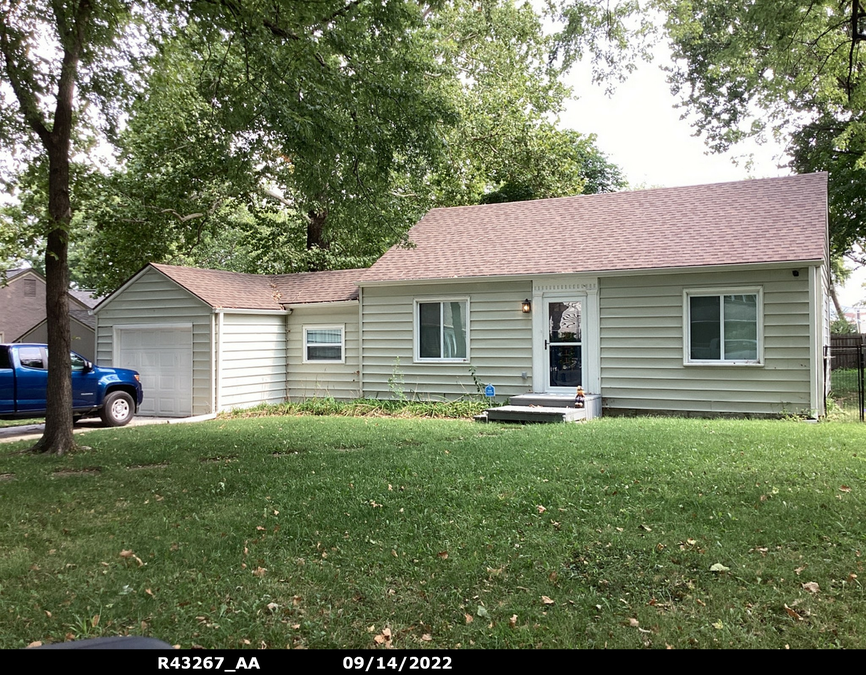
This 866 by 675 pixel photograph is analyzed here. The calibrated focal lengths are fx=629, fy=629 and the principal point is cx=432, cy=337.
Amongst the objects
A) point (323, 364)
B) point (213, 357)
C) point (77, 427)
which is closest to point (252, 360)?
point (213, 357)

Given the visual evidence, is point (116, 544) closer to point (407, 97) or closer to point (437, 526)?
point (437, 526)

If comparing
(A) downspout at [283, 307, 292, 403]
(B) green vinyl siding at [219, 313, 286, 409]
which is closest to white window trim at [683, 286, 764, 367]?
(A) downspout at [283, 307, 292, 403]

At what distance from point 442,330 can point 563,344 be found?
2.97m

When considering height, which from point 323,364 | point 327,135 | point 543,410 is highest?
point 327,135

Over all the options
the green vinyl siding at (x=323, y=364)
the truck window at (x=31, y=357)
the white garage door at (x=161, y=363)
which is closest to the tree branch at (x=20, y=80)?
the truck window at (x=31, y=357)

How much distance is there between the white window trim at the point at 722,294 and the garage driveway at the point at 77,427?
10.5 metres

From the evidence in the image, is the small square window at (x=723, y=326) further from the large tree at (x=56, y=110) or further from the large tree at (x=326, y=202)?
the large tree at (x=56, y=110)

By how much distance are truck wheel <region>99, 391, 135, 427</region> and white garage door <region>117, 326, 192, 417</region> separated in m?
1.64

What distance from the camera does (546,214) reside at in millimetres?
16344

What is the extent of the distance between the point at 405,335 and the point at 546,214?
4.88m

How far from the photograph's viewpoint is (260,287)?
1797 cm

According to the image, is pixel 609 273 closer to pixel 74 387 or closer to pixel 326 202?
pixel 326 202
